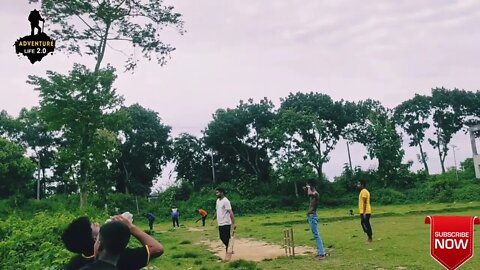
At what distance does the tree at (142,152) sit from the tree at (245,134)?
5004mm

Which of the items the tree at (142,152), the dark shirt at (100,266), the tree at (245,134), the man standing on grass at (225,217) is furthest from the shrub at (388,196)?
the dark shirt at (100,266)

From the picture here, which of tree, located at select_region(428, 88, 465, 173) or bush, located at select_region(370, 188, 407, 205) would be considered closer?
bush, located at select_region(370, 188, 407, 205)

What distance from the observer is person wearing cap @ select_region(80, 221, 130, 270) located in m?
2.99

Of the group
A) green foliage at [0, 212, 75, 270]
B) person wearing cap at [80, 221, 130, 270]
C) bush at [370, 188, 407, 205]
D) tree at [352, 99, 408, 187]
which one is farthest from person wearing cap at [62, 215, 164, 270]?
tree at [352, 99, 408, 187]

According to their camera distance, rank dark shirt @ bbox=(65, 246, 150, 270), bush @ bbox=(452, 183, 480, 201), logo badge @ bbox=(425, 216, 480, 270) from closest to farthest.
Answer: dark shirt @ bbox=(65, 246, 150, 270)
logo badge @ bbox=(425, 216, 480, 270)
bush @ bbox=(452, 183, 480, 201)

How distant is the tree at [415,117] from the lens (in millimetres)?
58425

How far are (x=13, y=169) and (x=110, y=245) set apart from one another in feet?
131

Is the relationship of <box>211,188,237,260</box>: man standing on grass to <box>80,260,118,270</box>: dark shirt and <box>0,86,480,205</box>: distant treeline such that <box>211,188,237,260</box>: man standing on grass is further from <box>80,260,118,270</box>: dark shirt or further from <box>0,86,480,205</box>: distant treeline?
<box>0,86,480,205</box>: distant treeline

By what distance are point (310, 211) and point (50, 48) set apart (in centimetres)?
1472

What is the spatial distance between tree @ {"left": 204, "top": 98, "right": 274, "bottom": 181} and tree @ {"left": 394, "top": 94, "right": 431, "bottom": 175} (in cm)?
1843

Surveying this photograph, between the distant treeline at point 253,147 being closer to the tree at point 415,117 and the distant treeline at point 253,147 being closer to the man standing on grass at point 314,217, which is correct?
the tree at point 415,117

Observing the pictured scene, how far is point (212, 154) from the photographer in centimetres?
5278

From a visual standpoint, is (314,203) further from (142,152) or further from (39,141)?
(39,141)

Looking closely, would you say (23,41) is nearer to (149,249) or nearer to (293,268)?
(293,268)
